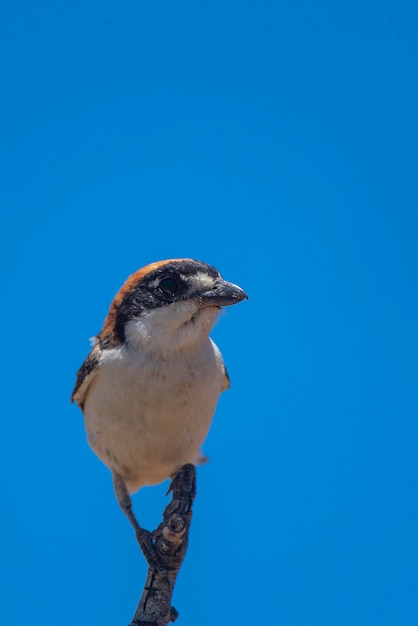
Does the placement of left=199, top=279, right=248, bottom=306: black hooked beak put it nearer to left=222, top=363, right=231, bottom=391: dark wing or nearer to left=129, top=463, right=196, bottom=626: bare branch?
left=222, top=363, right=231, bottom=391: dark wing

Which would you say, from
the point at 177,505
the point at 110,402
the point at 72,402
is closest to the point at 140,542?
the point at 177,505

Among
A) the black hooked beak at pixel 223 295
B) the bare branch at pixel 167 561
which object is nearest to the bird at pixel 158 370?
the black hooked beak at pixel 223 295

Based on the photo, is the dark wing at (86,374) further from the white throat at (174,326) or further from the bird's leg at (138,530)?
the bird's leg at (138,530)

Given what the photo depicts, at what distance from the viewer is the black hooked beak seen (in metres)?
6.29

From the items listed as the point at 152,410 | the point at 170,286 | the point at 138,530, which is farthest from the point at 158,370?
the point at 138,530

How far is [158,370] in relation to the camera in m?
6.43

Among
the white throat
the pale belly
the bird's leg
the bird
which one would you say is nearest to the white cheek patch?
the bird

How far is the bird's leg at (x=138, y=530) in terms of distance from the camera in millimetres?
6094

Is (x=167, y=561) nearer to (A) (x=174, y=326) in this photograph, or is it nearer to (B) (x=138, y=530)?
(B) (x=138, y=530)

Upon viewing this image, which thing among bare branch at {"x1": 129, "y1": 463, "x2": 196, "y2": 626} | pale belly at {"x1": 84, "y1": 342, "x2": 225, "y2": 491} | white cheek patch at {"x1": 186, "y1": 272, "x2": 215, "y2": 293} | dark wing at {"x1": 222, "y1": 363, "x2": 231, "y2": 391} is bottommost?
bare branch at {"x1": 129, "y1": 463, "x2": 196, "y2": 626}

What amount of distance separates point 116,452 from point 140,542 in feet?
2.66

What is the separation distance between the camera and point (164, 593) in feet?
19.5

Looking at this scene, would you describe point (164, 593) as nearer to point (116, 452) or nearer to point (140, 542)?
point (140, 542)

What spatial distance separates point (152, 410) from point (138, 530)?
38.9 inches
